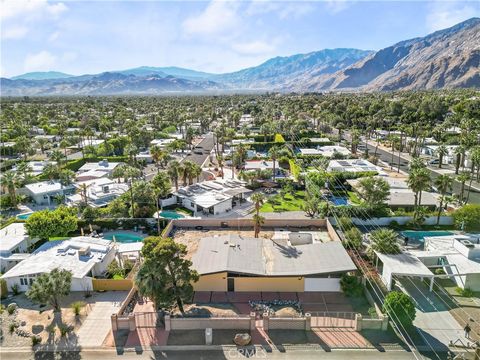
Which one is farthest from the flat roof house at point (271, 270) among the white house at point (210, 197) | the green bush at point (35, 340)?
the white house at point (210, 197)

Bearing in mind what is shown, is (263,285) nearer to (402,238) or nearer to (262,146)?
(402,238)

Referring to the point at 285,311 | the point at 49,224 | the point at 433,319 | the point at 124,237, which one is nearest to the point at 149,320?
the point at 285,311

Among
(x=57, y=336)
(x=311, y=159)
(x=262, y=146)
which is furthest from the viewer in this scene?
(x=262, y=146)

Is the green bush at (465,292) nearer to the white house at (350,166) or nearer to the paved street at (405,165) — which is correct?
the paved street at (405,165)

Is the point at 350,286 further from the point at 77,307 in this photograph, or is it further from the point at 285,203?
the point at 285,203

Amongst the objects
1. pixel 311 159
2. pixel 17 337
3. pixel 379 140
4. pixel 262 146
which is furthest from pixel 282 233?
pixel 379 140

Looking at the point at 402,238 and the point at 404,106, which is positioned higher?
the point at 404,106

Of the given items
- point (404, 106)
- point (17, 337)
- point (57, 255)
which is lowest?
point (17, 337)
